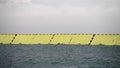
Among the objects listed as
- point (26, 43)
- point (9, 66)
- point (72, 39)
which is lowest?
point (26, 43)

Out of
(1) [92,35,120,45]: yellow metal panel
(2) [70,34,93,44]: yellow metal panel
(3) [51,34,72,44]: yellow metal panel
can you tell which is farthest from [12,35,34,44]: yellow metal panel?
(1) [92,35,120,45]: yellow metal panel

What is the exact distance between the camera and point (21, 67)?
3088cm

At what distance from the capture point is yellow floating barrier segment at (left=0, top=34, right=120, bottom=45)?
296ft

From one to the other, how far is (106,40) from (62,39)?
50.9 feet

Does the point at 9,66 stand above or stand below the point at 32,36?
above

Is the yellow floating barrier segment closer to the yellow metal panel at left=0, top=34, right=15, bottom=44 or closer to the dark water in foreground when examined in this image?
the yellow metal panel at left=0, top=34, right=15, bottom=44

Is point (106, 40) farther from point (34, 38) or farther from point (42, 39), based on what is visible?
point (34, 38)

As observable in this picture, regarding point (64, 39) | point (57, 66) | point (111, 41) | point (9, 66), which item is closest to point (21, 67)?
point (9, 66)

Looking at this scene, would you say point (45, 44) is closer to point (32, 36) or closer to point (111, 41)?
point (32, 36)

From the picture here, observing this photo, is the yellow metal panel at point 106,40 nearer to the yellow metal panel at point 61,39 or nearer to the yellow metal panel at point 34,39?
the yellow metal panel at point 61,39

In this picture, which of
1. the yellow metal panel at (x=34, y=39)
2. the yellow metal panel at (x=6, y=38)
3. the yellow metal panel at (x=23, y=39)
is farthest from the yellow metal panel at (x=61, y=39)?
the yellow metal panel at (x=6, y=38)

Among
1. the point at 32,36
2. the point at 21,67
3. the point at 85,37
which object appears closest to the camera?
the point at 21,67

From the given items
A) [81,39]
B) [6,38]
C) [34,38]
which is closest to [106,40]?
[81,39]

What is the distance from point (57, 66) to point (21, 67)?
3.78 metres
